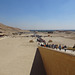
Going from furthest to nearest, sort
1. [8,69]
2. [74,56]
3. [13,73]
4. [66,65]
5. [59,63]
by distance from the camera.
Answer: [8,69]
[13,73]
[59,63]
[66,65]
[74,56]

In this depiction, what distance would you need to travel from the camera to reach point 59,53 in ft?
13.5

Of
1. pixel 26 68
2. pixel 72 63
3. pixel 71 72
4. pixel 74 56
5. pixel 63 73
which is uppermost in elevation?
pixel 74 56

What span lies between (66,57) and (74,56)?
1.47 feet

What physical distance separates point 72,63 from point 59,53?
97 cm

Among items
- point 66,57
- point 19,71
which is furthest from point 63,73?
point 19,71

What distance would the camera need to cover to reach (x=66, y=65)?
3.49 m

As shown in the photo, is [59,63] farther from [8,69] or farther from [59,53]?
[8,69]

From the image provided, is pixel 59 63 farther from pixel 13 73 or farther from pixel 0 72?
pixel 0 72

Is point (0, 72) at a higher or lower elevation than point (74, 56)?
lower

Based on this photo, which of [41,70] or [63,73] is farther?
[41,70]

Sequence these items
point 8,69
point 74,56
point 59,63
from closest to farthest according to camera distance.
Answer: point 74,56
point 59,63
point 8,69

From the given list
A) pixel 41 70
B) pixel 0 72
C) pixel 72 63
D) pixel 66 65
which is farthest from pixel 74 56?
pixel 0 72

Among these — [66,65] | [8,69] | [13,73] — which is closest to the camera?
[66,65]

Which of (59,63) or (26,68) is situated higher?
(59,63)
